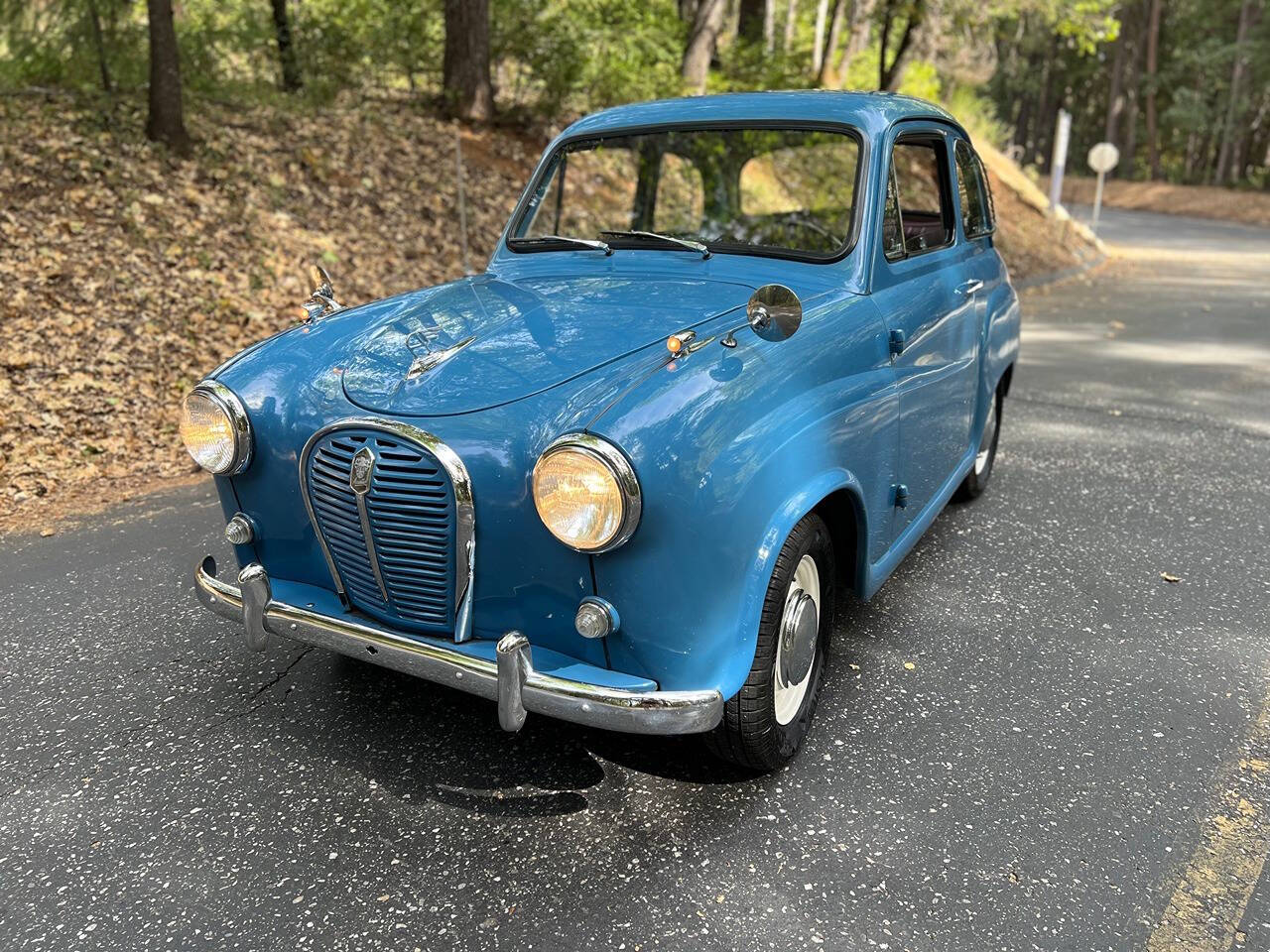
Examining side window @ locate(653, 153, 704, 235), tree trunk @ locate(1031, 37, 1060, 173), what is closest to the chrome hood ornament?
side window @ locate(653, 153, 704, 235)

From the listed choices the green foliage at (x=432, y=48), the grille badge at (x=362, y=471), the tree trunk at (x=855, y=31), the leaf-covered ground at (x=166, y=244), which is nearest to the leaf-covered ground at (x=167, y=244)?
the leaf-covered ground at (x=166, y=244)

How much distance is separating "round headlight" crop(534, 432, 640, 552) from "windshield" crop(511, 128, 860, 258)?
4.88ft

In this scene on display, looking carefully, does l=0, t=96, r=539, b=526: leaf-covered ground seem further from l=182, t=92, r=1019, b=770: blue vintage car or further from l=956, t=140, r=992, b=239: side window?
l=956, t=140, r=992, b=239: side window

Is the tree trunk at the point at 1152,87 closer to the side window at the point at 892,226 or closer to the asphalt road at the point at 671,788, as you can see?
the asphalt road at the point at 671,788

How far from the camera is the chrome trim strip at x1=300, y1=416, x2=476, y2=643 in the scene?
90.4 inches

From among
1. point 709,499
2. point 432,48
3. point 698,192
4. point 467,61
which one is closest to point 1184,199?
point 432,48

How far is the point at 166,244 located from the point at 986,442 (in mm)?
5929

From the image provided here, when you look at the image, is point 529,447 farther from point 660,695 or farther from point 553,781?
point 553,781

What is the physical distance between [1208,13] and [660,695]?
46224 mm

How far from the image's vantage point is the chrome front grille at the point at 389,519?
2348mm

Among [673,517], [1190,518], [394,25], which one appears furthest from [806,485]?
[394,25]

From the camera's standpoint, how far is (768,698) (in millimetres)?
2484

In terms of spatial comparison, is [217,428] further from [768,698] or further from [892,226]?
[892,226]

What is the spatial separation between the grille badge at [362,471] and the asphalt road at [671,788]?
2.91 ft
